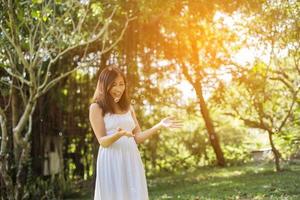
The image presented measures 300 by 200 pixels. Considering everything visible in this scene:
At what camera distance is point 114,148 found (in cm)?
351

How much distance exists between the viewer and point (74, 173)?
10.9 m

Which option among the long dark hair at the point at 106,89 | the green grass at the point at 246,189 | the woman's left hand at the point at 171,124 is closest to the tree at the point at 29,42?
the green grass at the point at 246,189

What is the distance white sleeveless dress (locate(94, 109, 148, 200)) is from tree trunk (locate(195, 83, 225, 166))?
7984 mm

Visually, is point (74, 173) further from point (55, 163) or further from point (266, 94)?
point (266, 94)

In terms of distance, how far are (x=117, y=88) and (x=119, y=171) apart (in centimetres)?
60

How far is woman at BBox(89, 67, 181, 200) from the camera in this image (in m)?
3.46

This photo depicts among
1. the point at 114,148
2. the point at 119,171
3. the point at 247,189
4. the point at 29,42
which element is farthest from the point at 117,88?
the point at 247,189

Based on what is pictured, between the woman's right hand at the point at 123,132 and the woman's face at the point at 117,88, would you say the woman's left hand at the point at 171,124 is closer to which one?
the woman's right hand at the point at 123,132

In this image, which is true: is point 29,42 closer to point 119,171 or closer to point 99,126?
point 99,126

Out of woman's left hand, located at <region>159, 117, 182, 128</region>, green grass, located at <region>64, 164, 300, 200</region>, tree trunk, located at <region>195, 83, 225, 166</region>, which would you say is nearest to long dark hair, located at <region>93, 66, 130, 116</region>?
woman's left hand, located at <region>159, 117, 182, 128</region>

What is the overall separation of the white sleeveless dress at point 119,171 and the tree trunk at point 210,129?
314 inches

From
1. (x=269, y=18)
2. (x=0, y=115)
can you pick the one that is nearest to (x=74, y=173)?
(x=0, y=115)

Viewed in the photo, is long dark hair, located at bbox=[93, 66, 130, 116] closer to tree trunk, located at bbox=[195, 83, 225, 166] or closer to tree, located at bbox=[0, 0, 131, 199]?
tree, located at bbox=[0, 0, 131, 199]

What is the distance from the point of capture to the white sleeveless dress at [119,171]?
3.46m
